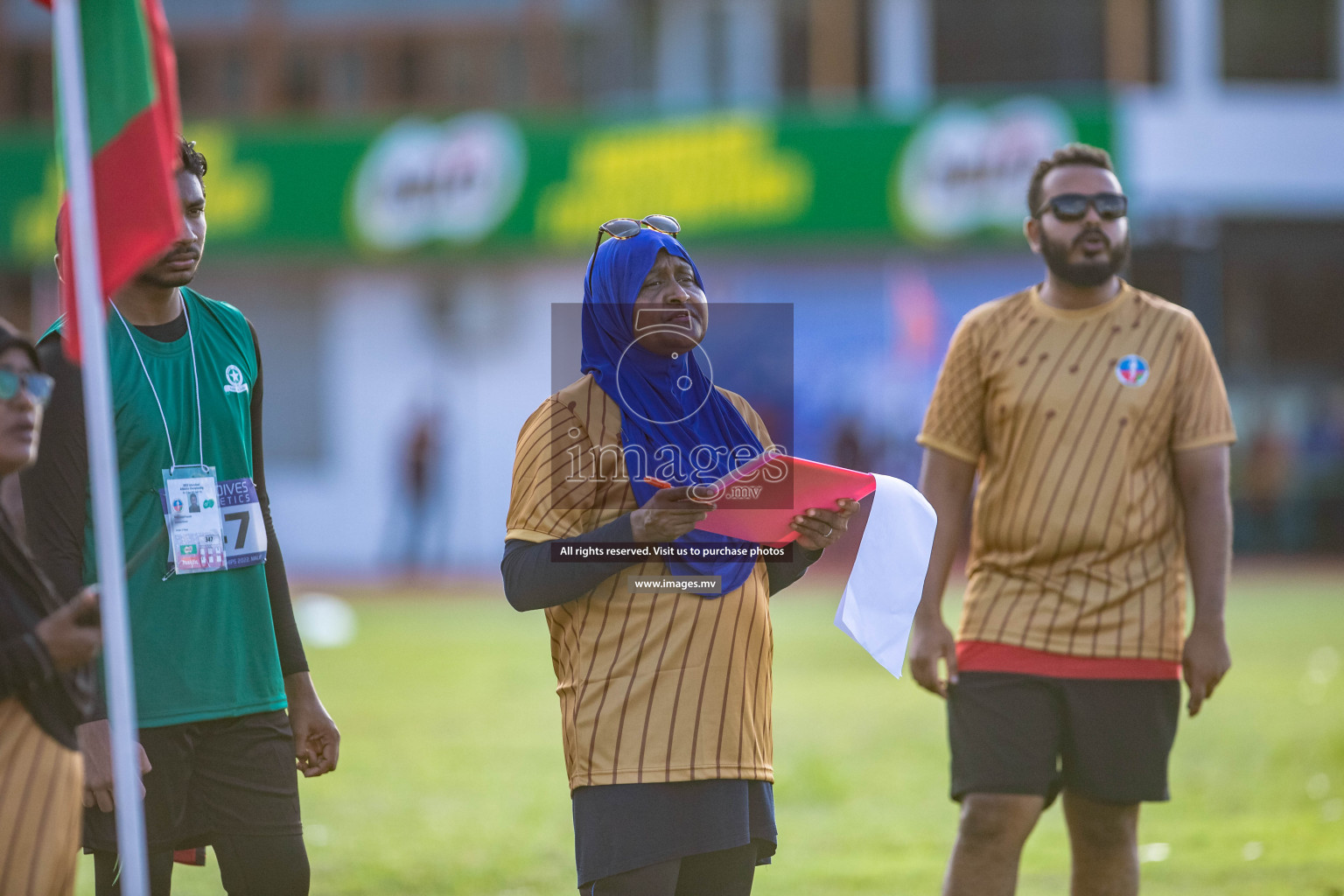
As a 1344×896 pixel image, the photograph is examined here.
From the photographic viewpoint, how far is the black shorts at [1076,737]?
4586 millimetres

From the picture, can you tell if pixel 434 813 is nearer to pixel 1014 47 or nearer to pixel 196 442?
pixel 196 442

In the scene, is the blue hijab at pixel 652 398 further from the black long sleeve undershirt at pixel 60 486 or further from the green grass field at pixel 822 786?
the green grass field at pixel 822 786

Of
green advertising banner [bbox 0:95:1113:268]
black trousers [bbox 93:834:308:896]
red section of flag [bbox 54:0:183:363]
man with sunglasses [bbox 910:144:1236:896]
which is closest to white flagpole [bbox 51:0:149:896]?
red section of flag [bbox 54:0:183:363]

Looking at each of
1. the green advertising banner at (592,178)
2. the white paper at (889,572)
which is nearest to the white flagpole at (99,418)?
the white paper at (889,572)

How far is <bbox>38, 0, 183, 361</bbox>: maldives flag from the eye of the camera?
10.6 ft

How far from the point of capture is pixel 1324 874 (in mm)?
6039

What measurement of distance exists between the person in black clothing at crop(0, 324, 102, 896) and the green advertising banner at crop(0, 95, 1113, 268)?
806 inches

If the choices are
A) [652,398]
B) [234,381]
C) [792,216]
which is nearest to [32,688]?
[234,381]

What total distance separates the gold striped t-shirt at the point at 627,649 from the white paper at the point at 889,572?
0.30 m

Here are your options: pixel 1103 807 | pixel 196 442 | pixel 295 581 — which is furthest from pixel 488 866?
pixel 295 581

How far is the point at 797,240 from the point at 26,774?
70.1 ft

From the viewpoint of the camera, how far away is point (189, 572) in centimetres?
379

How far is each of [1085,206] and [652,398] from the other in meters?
1.70

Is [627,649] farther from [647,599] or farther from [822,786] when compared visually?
[822,786]
